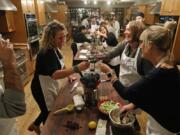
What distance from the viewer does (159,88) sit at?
106 centimetres

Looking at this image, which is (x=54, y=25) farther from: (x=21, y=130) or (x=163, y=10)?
(x=163, y=10)

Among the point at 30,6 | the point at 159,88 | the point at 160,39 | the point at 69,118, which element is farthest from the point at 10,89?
the point at 30,6

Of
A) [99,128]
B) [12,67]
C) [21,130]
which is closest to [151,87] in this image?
[99,128]

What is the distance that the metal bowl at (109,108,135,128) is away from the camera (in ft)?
3.74

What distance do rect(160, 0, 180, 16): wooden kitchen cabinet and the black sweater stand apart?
3202 mm

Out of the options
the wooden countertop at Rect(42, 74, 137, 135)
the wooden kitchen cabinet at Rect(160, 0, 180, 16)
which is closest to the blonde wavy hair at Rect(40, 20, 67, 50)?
the wooden countertop at Rect(42, 74, 137, 135)

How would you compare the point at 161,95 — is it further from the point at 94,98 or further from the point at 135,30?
the point at 135,30

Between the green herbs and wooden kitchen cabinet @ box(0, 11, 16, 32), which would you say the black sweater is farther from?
wooden kitchen cabinet @ box(0, 11, 16, 32)

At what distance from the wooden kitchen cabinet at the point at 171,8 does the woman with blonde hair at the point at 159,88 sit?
3.01 m

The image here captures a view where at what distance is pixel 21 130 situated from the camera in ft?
7.91

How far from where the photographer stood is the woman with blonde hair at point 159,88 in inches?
41.3

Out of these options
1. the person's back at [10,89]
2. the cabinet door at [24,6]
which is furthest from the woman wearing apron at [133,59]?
the cabinet door at [24,6]

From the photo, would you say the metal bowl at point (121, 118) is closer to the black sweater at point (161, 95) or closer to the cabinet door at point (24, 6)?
the black sweater at point (161, 95)

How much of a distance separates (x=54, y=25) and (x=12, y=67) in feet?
3.20
